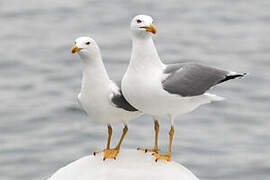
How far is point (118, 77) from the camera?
68.3 ft

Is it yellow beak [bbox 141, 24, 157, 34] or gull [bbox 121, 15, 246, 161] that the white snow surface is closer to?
gull [bbox 121, 15, 246, 161]

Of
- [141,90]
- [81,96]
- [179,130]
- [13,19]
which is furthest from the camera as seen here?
[13,19]

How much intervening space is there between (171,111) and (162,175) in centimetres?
73

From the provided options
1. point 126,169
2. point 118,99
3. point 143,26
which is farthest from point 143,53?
point 126,169

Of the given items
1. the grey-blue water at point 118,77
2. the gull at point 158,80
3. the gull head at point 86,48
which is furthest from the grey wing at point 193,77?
the grey-blue water at point 118,77

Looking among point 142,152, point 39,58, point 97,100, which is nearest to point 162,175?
point 142,152

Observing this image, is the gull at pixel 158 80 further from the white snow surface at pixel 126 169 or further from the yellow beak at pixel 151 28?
the white snow surface at pixel 126 169

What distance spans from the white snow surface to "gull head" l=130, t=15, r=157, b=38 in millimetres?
1523

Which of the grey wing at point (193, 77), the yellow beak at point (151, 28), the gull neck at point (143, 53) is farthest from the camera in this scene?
the grey wing at point (193, 77)

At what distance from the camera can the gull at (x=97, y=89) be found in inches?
333

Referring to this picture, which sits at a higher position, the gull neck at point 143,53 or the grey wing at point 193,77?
the gull neck at point 143,53

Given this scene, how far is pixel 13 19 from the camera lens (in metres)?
27.3

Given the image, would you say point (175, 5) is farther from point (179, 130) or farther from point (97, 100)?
point (97, 100)

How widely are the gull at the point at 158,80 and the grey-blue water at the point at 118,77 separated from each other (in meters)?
8.80
